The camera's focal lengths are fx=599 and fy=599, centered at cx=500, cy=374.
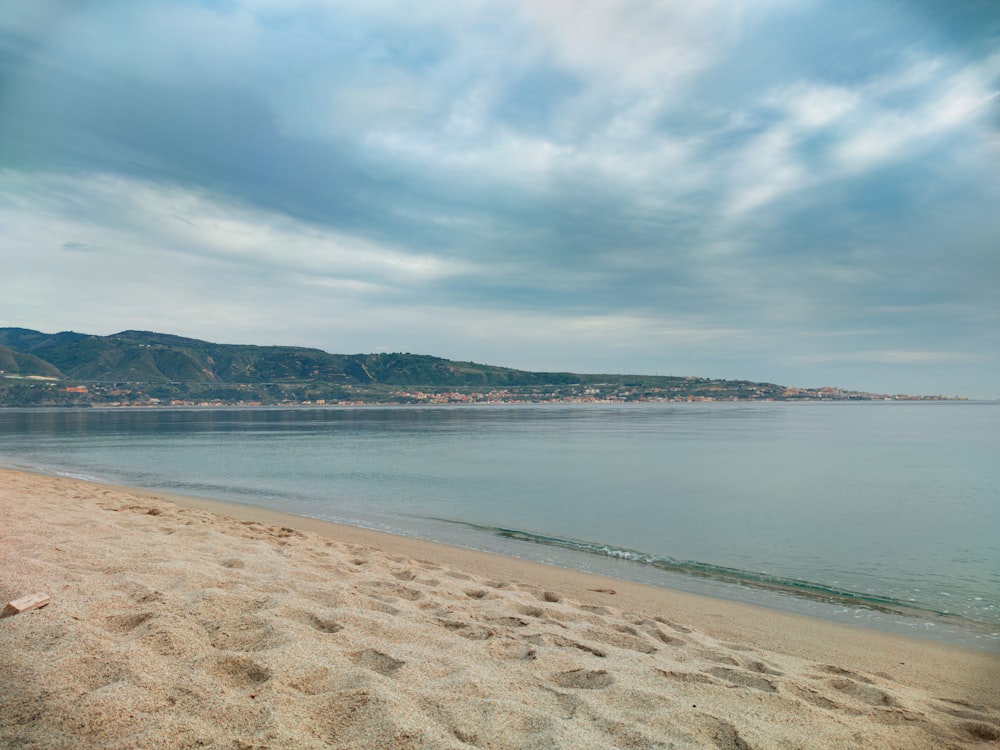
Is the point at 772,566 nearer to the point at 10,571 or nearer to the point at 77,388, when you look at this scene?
the point at 10,571

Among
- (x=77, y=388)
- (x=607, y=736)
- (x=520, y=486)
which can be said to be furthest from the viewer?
(x=77, y=388)

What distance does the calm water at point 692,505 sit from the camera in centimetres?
1053

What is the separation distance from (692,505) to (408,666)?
15587mm

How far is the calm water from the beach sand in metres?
2.39

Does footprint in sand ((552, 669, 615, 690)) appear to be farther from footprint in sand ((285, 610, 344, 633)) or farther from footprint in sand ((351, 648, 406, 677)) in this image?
footprint in sand ((285, 610, 344, 633))

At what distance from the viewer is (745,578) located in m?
11.0

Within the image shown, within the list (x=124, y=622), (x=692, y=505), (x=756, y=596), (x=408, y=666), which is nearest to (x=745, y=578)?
(x=756, y=596)

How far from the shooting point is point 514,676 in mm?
4766

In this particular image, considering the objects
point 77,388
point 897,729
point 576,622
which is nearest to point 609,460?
point 576,622

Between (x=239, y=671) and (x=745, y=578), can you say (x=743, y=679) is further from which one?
(x=745, y=578)

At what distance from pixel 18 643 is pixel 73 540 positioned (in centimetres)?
452

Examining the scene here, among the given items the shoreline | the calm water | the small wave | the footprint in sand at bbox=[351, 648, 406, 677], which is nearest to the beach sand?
the footprint in sand at bbox=[351, 648, 406, 677]

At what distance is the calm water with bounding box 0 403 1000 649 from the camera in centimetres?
1053

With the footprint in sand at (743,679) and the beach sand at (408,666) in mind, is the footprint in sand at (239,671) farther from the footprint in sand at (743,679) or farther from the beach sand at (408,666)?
the footprint in sand at (743,679)
